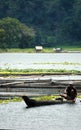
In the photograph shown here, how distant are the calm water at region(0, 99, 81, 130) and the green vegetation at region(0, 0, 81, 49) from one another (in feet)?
346

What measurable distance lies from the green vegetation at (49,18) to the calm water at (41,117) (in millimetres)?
105430

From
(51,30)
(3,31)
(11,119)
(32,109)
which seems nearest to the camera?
(11,119)

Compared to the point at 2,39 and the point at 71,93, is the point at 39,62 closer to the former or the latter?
the point at 2,39

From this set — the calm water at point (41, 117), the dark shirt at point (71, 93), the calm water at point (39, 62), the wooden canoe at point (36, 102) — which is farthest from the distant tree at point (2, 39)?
the wooden canoe at point (36, 102)

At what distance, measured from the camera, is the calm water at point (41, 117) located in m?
42.6

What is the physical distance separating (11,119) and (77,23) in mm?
116340

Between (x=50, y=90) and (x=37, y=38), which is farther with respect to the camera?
(x=37, y=38)

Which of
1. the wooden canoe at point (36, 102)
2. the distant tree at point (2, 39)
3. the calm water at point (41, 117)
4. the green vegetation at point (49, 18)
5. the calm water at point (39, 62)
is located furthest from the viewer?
the green vegetation at point (49, 18)

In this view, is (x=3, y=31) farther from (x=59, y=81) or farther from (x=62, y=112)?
(x=62, y=112)

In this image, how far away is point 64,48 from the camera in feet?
512

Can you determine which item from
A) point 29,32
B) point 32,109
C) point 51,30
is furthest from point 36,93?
point 51,30

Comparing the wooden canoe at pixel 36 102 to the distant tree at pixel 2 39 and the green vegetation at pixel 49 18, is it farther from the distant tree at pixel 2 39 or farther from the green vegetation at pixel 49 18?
the green vegetation at pixel 49 18

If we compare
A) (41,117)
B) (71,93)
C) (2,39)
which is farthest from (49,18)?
(41,117)

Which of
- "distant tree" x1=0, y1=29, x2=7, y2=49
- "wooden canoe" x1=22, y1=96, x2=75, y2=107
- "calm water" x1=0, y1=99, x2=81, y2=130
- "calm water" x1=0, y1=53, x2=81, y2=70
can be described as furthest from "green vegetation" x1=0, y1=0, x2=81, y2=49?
"calm water" x1=0, y1=99, x2=81, y2=130
